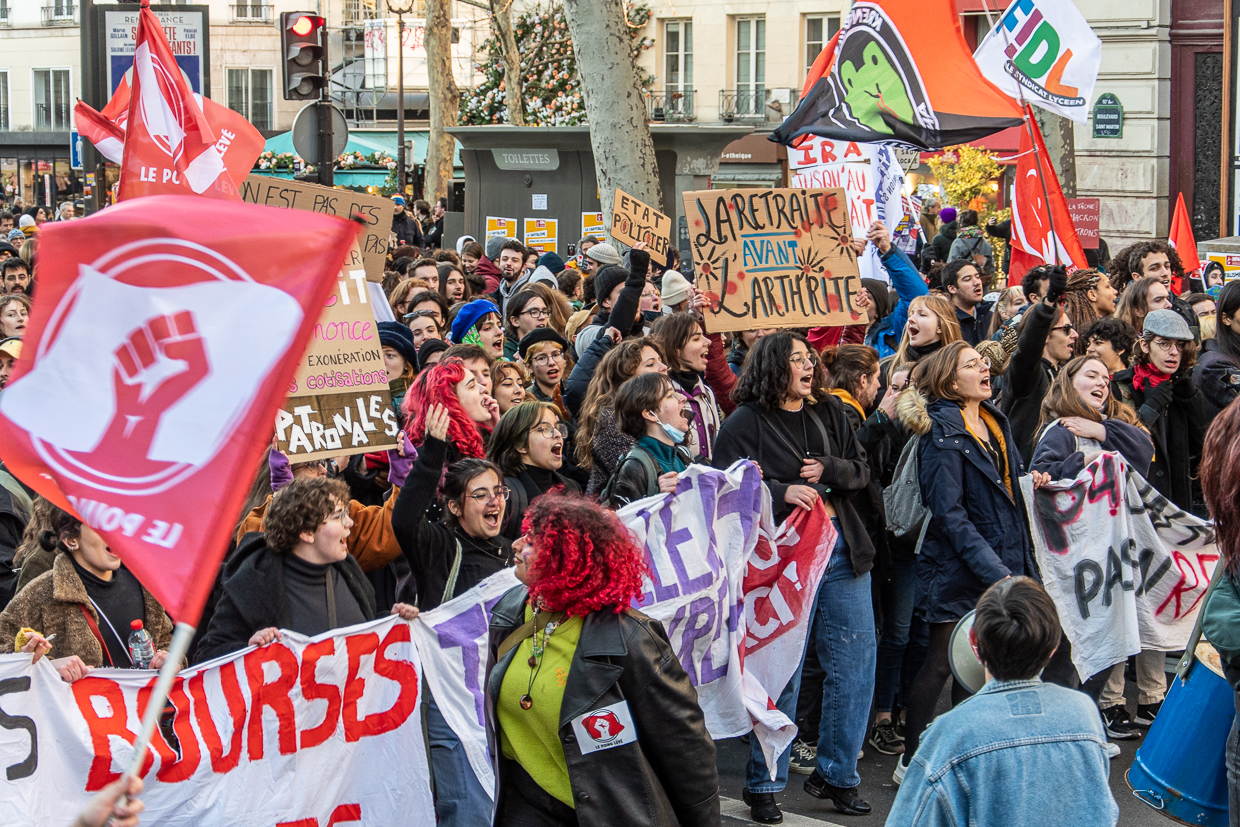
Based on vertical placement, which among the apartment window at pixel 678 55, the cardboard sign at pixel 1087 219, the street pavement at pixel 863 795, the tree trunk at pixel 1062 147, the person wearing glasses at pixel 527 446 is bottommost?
the street pavement at pixel 863 795

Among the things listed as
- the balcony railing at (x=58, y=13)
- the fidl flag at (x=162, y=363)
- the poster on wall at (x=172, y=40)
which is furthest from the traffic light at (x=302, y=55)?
the balcony railing at (x=58, y=13)

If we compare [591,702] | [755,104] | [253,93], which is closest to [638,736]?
[591,702]

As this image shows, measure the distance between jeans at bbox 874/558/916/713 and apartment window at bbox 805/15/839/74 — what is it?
31631 millimetres

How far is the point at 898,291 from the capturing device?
7918 mm

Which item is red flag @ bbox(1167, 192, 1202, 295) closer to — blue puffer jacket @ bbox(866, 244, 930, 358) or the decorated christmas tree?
blue puffer jacket @ bbox(866, 244, 930, 358)

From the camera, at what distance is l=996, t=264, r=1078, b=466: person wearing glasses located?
6637 millimetres

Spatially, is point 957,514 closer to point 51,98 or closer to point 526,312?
point 526,312

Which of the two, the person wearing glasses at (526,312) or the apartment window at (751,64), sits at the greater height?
the apartment window at (751,64)

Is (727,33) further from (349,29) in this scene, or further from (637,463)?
(637,463)

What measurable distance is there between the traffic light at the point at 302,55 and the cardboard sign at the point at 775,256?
16.6 feet

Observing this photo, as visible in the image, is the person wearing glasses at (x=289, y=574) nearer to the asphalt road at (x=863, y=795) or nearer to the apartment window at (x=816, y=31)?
the asphalt road at (x=863, y=795)

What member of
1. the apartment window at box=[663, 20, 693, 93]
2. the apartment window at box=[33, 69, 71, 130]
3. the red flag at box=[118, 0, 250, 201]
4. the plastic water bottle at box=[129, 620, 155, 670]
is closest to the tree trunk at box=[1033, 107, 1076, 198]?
the red flag at box=[118, 0, 250, 201]

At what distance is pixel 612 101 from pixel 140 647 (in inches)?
394

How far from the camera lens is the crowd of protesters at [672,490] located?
3.48 meters
